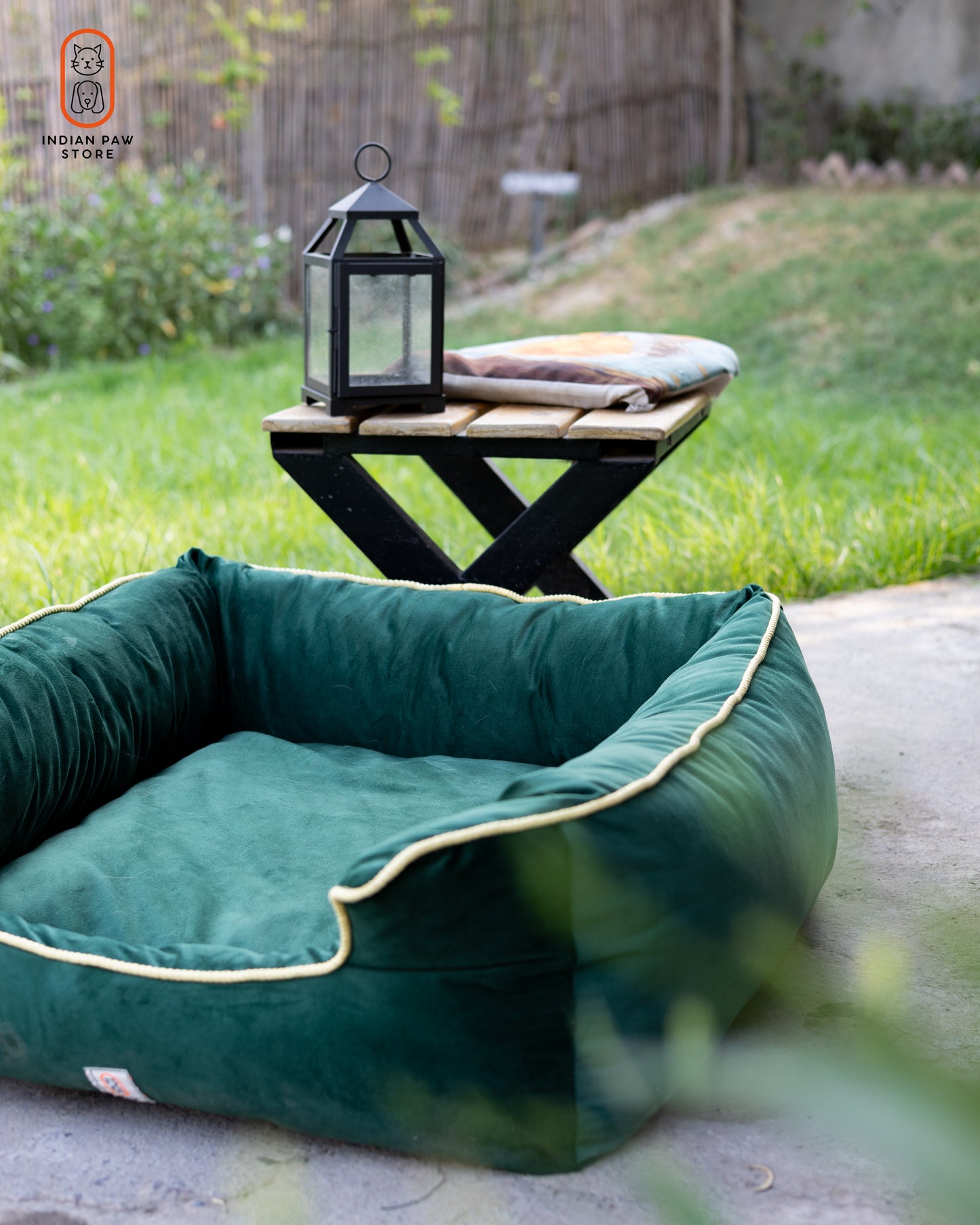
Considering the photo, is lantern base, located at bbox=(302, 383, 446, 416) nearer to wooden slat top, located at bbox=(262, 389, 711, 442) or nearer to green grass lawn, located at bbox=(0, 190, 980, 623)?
wooden slat top, located at bbox=(262, 389, 711, 442)

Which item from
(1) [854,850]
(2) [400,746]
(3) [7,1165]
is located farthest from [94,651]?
(1) [854,850]

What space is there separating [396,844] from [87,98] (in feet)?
23.1

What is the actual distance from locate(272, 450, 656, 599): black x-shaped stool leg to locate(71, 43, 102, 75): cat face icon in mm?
5739

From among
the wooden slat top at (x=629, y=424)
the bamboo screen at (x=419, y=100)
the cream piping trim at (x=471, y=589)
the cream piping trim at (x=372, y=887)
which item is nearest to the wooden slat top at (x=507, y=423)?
the wooden slat top at (x=629, y=424)

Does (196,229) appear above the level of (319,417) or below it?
above

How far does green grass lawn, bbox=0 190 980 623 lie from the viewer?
11.7ft

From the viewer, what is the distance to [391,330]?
228 centimetres

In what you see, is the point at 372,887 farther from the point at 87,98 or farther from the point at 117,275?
the point at 87,98

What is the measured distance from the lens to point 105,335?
6.54 metres

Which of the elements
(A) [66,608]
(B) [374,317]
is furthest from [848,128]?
(A) [66,608]

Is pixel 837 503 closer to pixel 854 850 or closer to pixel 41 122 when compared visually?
pixel 854 850

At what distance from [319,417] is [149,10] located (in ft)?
19.7

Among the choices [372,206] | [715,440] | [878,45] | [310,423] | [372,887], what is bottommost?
[372,887]

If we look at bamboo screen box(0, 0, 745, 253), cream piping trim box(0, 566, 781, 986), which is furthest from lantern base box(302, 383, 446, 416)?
bamboo screen box(0, 0, 745, 253)
